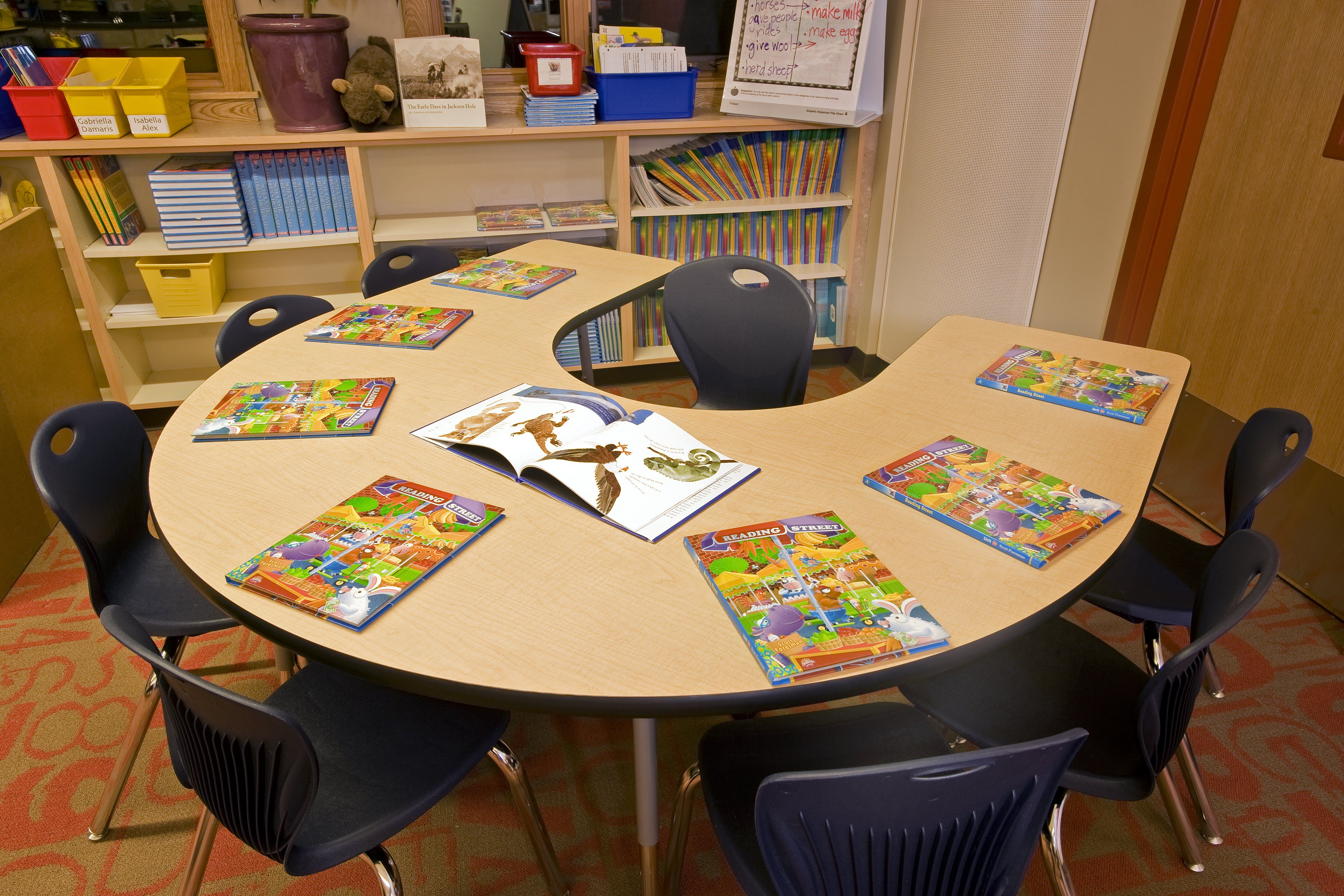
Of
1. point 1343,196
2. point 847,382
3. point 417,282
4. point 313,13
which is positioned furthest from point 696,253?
point 1343,196

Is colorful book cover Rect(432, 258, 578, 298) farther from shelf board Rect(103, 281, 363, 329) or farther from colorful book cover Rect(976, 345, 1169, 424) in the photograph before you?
colorful book cover Rect(976, 345, 1169, 424)

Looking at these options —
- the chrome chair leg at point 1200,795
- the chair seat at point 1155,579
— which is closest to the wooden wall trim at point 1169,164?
the chair seat at point 1155,579

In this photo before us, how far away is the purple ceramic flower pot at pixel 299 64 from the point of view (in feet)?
9.05

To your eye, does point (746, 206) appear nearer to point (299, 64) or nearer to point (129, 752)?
point (299, 64)

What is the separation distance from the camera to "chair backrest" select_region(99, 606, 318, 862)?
101 centimetres

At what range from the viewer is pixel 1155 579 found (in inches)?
68.5

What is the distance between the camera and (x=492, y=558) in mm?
1235

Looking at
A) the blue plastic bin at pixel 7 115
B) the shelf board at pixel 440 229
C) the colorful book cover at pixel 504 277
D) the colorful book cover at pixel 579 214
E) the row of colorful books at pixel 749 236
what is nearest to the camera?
the colorful book cover at pixel 504 277

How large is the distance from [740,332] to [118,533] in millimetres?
1554

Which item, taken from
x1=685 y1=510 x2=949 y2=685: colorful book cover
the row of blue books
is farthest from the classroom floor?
the row of blue books

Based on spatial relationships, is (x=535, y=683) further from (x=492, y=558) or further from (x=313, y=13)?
(x=313, y=13)

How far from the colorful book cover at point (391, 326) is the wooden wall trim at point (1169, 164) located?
2.17 metres

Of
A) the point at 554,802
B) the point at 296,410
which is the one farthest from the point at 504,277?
the point at 554,802

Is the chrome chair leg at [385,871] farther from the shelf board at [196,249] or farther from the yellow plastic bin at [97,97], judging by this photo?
the yellow plastic bin at [97,97]
